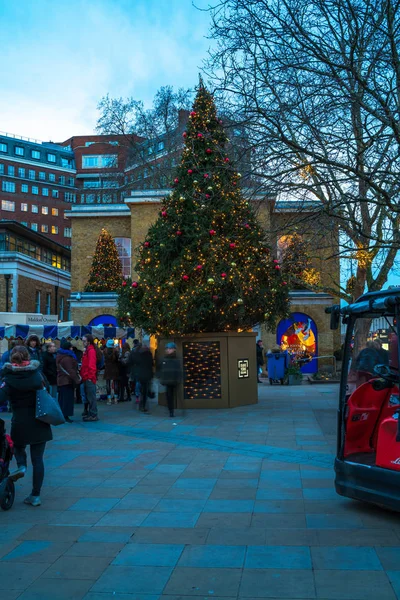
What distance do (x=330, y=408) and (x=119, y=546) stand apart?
11429 millimetres

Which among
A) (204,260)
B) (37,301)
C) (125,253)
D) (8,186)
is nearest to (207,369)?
(204,260)

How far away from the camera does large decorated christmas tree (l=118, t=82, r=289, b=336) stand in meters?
16.1

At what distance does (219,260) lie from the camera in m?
16.3

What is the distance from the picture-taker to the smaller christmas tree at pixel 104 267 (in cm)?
3581

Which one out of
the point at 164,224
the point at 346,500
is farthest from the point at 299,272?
the point at 346,500

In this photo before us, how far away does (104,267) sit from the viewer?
1417 inches

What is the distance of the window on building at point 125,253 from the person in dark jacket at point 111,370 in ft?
61.8

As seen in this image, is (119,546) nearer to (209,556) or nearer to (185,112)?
(209,556)

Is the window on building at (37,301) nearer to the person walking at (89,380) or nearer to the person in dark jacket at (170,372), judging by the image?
the person walking at (89,380)

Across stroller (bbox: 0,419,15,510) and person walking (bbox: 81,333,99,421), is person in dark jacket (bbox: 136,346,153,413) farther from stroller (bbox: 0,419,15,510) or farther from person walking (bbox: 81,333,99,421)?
stroller (bbox: 0,419,15,510)

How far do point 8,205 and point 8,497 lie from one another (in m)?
82.0

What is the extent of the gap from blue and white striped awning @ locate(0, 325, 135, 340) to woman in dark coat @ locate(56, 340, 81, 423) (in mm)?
5998

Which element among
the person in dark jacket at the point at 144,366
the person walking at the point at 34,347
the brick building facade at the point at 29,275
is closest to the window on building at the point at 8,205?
the brick building facade at the point at 29,275

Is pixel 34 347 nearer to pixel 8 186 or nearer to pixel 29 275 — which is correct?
pixel 29 275
